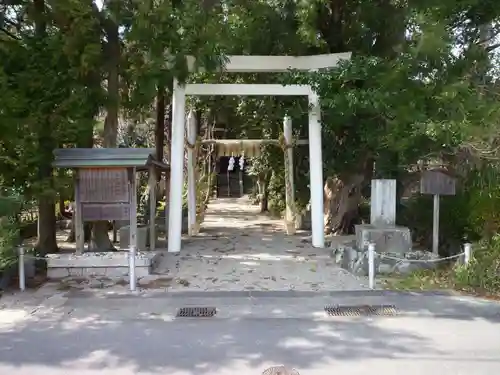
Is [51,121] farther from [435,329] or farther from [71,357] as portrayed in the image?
[435,329]

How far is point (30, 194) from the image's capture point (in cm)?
973

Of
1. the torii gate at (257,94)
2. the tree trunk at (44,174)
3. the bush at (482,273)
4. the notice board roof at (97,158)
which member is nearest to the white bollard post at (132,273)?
the notice board roof at (97,158)

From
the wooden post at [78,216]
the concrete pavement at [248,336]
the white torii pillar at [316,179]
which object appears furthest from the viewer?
the white torii pillar at [316,179]

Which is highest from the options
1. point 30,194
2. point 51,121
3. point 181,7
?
point 181,7

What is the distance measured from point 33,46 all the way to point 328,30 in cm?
740

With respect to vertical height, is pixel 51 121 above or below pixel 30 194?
above

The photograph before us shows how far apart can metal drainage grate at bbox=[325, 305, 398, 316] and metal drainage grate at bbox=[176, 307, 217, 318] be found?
1568 mm

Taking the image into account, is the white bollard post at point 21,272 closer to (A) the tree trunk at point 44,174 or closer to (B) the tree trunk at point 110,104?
(A) the tree trunk at point 44,174

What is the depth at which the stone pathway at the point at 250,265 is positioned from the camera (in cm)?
891

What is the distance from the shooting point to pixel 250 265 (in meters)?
10.5

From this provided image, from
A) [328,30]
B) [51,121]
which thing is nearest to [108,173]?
[51,121]

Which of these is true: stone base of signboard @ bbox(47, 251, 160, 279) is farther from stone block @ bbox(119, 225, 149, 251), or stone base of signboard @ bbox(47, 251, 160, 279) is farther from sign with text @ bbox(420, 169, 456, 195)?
sign with text @ bbox(420, 169, 456, 195)

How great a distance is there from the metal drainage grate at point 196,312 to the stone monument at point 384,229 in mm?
3875

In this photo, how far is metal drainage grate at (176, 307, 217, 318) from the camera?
713cm
